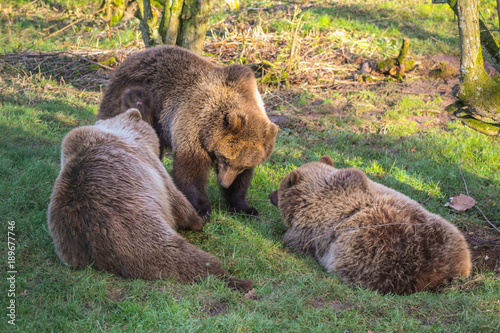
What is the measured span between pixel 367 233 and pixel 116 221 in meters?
2.57

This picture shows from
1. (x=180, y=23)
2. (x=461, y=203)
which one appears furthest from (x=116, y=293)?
(x=180, y=23)

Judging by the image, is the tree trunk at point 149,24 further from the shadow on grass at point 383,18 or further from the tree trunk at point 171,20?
the shadow on grass at point 383,18

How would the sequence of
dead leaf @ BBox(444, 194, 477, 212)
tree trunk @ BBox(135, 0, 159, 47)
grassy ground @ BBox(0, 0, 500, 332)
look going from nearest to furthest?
1. grassy ground @ BBox(0, 0, 500, 332)
2. dead leaf @ BBox(444, 194, 477, 212)
3. tree trunk @ BBox(135, 0, 159, 47)

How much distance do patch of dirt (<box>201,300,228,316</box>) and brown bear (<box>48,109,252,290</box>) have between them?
38 cm

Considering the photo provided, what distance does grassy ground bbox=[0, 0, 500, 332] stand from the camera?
390cm

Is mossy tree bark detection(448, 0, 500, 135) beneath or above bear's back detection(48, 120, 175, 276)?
above

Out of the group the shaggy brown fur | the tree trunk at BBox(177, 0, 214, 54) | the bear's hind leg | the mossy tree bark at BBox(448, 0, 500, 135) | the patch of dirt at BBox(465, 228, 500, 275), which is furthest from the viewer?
the tree trunk at BBox(177, 0, 214, 54)

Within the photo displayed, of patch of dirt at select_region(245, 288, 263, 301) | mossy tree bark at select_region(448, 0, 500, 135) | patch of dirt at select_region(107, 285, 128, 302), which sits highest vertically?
mossy tree bark at select_region(448, 0, 500, 135)

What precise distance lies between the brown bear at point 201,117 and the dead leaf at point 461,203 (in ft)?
9.04

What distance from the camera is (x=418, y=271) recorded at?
4621mm

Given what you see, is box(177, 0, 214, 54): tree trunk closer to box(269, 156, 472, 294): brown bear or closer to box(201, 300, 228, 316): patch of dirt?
box(269, 156, 472, 294): brown bear

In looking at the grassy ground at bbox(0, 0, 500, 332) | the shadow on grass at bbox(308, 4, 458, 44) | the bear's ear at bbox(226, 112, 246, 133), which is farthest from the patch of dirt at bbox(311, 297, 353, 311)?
the shadow on grass at bbox(308, 4, 458, 44)

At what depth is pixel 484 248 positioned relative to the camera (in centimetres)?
570

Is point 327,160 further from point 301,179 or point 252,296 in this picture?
point 252,296
